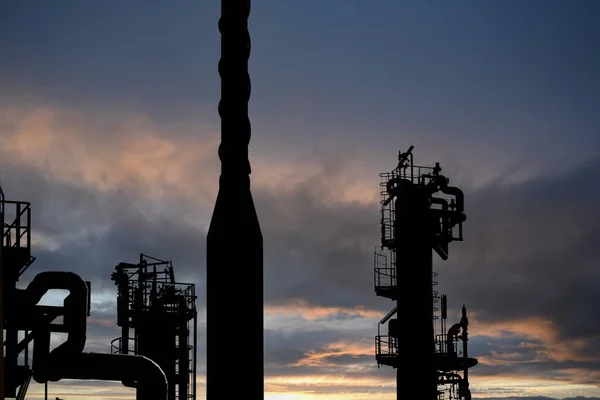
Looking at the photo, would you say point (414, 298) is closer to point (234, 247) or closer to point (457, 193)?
point (457, 193)

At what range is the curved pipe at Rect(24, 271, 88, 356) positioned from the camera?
22422 millimetres

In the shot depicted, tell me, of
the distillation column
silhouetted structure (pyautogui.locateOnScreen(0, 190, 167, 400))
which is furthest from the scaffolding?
the distillation column

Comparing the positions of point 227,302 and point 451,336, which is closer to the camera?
point 227,302

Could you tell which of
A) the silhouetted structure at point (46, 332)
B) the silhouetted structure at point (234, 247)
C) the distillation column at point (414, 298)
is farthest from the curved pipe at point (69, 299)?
the distillation column at point (414, 298)

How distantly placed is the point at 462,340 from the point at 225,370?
89.8 feet

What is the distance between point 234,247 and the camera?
1498 centimetres

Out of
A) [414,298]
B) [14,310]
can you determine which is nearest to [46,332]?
[14,310]

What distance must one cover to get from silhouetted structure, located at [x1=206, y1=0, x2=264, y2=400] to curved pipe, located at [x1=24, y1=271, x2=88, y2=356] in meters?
8.52

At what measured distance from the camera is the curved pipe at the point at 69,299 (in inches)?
883

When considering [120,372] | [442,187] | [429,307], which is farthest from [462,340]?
[120,372]

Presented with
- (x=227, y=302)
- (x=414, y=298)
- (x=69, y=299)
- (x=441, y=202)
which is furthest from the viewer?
(x=441, y=202)

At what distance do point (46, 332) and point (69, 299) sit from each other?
3.51ft

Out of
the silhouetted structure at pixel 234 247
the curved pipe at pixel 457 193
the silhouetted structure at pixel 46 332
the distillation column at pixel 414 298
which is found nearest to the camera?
the silhouetted structure at pixel 234 247

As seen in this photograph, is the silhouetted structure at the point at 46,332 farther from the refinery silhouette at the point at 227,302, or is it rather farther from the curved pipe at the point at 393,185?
the curved pipe at the point at 393,185
